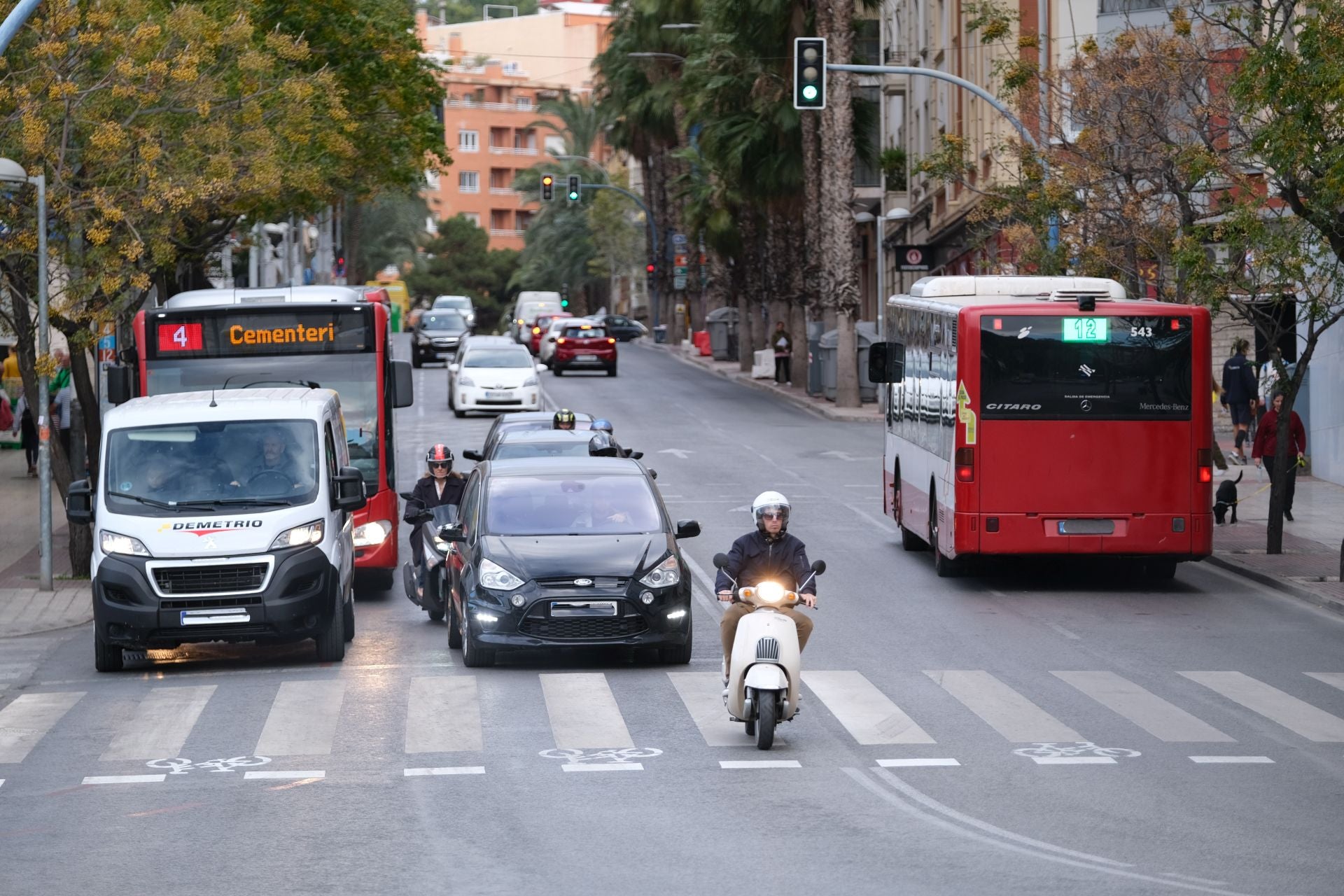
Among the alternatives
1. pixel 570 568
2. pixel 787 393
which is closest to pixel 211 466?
pixel 570 568

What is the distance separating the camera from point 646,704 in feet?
46.5

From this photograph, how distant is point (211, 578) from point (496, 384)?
2989 centimetres

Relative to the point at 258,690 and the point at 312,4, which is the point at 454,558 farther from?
the point at 312,4

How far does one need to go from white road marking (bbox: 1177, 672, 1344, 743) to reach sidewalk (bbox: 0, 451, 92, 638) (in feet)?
35.0

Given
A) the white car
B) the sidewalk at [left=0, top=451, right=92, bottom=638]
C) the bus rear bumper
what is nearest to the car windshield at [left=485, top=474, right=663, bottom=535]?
the bus rear bumper

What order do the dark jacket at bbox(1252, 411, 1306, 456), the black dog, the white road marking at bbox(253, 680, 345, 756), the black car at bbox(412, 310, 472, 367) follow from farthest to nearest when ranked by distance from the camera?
1. the black car at bbox(412, 310, 472, 367)
2. the dark jacket at bbox(1252, 411, 1306, 456)
3. the black dog
4. the white road marking at bbox(253, 680, 345, 756)

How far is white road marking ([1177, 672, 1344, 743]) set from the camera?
1318cm

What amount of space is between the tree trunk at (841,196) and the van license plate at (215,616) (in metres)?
32.2

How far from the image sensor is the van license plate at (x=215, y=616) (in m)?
15.9

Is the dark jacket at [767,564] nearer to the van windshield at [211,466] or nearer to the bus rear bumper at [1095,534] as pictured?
the van windshield at [211,466]

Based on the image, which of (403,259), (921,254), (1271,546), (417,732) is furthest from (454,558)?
(403,259)

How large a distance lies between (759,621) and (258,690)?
14.9ft

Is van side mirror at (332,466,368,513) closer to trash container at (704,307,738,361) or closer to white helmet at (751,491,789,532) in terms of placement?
white helmet at (751,491,789,532)

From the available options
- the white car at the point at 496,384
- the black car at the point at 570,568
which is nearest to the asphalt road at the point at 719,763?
the black car at the point at 570,568
